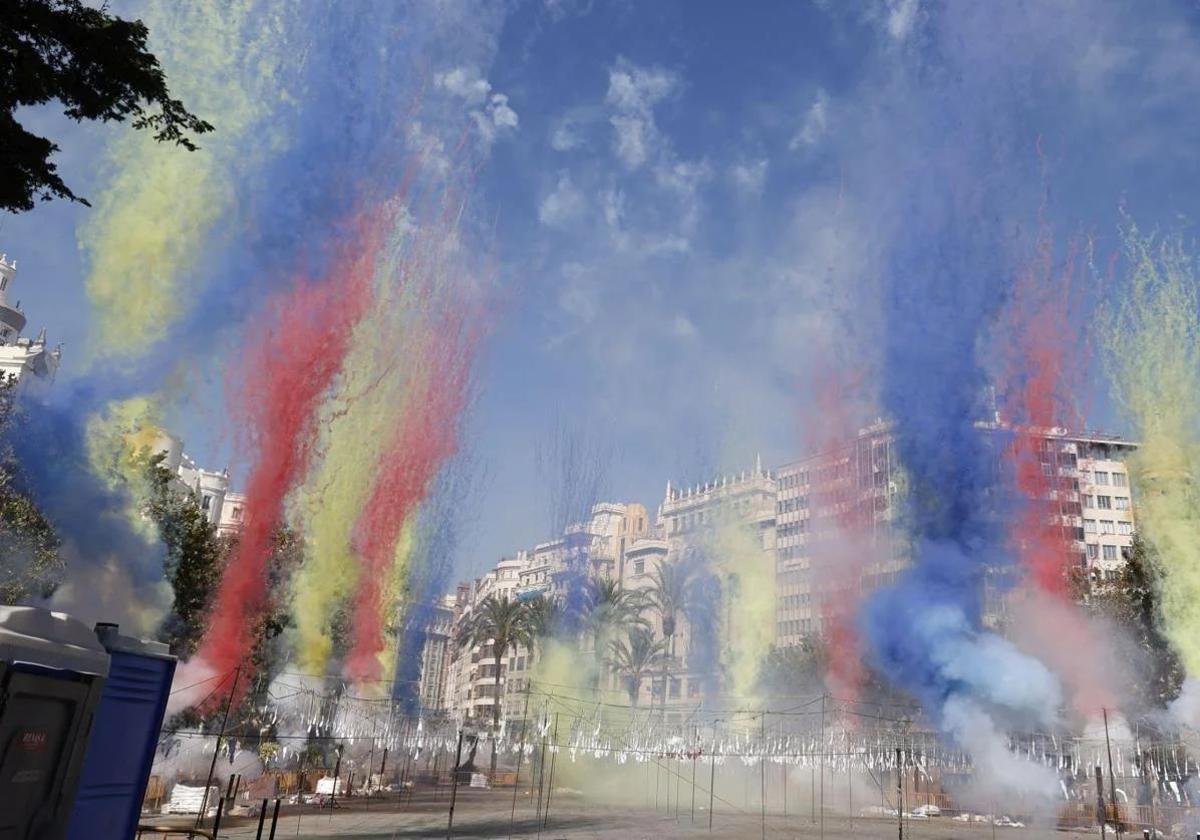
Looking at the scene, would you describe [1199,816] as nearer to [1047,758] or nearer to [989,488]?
[1047,758]

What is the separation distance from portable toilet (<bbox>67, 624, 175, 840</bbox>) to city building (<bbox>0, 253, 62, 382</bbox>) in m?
70.6

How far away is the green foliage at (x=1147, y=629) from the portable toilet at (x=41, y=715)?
162 ft

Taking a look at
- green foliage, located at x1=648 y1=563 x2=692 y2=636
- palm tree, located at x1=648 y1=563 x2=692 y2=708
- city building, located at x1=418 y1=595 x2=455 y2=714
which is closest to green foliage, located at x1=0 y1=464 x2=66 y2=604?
palm tree, located at x1=648 y1=563 x2=692 y2=708

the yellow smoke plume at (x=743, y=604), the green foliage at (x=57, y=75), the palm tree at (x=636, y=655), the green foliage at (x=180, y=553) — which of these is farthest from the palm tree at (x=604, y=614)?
the green foliage at (x=57, y=75)

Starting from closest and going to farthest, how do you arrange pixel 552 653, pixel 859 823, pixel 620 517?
pixel 859 823
pixel 552 653
pixel 620 517

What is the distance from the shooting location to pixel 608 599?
74.6 m

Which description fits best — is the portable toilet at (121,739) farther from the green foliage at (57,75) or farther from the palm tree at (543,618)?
the palm tree at (543,618)

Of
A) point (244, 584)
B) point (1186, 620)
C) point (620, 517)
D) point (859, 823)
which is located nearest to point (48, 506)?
point (244, 584)

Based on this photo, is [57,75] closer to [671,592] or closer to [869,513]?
[869,513]

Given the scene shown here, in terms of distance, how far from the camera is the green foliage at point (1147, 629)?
4528 cm

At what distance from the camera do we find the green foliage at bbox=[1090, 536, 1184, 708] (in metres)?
45.3

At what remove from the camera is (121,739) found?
9852 millimetres

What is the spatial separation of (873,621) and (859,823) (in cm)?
1495

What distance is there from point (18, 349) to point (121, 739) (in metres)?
84.6
